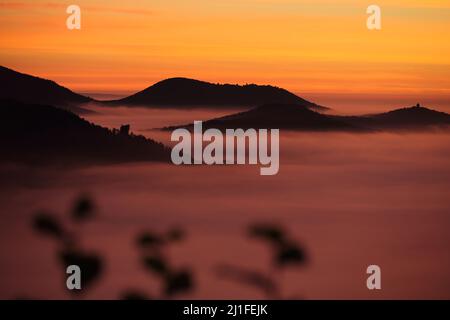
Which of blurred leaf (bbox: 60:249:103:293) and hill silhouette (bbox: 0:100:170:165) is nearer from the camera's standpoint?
blurred leaf (bbox: 60:249:103:293)

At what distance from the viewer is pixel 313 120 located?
766 centimetres

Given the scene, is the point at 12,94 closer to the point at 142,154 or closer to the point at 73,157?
the point at 73,157

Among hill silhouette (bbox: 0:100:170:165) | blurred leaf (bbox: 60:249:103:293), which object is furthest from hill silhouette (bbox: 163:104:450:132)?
blurred leaf (bbox: 60:249:103:293)

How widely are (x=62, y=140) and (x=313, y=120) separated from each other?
264 cm

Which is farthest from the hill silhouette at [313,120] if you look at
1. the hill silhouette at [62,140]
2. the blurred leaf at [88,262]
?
the blurred leaf at [88,262]

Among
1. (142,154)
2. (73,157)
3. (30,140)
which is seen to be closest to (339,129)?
(142,154)

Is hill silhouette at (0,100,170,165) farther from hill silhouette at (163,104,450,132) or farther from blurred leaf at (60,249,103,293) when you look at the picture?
blurred leaf at (60,249,103,293)

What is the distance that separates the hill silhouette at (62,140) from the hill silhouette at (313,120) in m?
0.49

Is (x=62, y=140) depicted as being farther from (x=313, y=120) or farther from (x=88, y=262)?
(x=88, y=262)

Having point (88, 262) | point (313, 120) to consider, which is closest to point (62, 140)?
point (313, 120)

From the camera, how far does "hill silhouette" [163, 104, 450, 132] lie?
7.09 meters

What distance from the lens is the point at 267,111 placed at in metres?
7.43

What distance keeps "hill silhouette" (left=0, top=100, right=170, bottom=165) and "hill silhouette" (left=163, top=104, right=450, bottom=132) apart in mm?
491

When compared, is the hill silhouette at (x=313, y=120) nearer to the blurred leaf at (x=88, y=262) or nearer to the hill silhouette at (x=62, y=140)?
the hill silhouette at (x=62, y=140)
